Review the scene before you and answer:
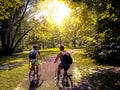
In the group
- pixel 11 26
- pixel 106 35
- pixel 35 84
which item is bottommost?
pixel 35 84

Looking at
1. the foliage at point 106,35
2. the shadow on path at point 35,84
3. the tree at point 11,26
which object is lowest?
the shadow on path at point 35,84

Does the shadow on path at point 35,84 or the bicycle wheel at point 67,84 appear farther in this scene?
the shadow on path at point 35,84

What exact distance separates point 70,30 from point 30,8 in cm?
5120

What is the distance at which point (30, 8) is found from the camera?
150 ft

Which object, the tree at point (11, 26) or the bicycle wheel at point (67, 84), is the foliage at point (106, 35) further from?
Answer: the tree at point (11, 26)

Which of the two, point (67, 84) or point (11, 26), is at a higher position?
point (11, 26)

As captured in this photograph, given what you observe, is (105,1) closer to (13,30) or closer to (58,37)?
(13,30)

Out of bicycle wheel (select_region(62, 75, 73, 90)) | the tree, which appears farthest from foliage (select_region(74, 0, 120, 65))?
the tree

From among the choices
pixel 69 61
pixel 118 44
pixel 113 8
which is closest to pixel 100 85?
pixel 69 61

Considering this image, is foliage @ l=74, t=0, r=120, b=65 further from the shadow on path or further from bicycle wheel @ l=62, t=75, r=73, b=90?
the shadow on path

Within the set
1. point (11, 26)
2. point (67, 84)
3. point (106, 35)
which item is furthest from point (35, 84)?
point (11, 26)

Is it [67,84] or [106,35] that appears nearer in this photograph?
[67,84]

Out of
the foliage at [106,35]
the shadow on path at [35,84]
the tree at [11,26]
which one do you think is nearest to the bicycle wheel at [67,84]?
the shadow on path at [35,84]

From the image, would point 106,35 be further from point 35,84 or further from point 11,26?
point 11,26
